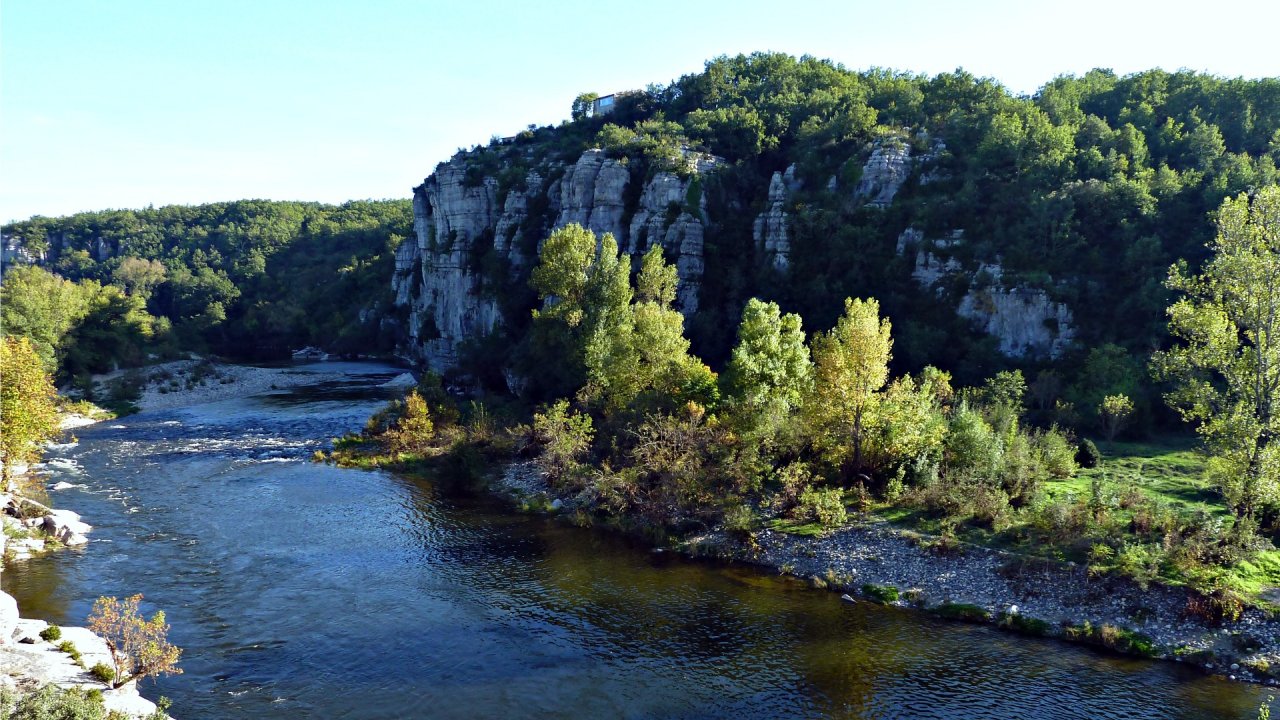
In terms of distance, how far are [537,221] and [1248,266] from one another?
6812 cm

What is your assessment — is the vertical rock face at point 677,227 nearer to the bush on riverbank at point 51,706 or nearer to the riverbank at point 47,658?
the riverbank at point 47,658

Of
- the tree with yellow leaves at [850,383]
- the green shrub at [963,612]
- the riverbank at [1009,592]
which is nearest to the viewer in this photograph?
the riverbank at [1009,592]

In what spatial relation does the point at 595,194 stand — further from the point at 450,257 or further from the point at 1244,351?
the point at 1244,351

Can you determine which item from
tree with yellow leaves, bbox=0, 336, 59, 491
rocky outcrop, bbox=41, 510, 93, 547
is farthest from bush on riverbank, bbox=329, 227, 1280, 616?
tree with yellow leaves, bbox=0, 336, 59, 491

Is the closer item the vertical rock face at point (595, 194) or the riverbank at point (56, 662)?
the riverbank at point (56, 662)

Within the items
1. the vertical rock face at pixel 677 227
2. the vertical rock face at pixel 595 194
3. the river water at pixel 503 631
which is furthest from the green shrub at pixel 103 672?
the vertical rock face at pixel 595 194

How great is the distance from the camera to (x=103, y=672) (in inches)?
891

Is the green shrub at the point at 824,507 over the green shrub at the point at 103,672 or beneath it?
over

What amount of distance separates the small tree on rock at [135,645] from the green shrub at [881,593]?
27047mm

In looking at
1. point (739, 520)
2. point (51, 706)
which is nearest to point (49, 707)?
point (51, 706)

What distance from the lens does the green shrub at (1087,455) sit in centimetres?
4209

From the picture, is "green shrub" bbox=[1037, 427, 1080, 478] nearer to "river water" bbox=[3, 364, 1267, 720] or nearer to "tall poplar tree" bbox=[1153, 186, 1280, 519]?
"tall poplar tree" bbox=[1153, 186, 1280, 519]

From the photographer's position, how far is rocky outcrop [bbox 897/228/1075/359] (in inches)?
2242

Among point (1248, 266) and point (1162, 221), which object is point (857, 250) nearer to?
point (1162, 221)
